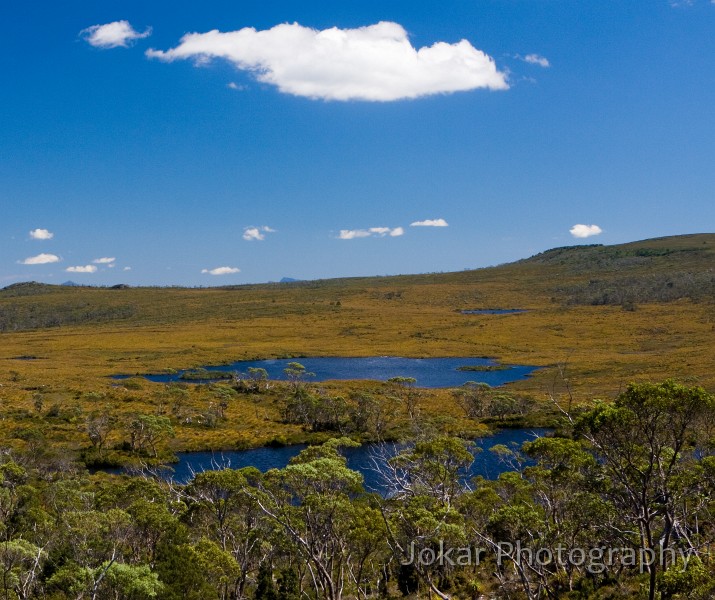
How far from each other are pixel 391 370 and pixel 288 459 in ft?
210

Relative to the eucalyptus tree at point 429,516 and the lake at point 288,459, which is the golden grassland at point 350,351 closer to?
the lake at point 288,459

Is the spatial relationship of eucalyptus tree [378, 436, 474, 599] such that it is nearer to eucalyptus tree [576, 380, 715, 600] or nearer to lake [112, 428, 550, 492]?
eucalyptus tree [576, 380, 715, 600]

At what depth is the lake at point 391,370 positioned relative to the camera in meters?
116

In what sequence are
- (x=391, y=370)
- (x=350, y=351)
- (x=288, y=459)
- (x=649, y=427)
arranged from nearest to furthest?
(x=649, y=427), (x=288, y=459), (x=391, y=370), (x=350, y=351)

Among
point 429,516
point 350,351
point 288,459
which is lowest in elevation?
point 288,459

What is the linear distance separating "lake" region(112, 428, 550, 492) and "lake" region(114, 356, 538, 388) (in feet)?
127

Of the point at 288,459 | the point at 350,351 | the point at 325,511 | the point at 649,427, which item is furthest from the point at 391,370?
the point at 649,427

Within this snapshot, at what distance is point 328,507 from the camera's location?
21.7 m

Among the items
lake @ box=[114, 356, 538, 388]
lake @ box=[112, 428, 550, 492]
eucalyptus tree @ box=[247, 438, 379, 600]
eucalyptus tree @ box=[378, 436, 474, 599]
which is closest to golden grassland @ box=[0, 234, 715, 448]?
lake @ box=[112, 428, 550, 492]

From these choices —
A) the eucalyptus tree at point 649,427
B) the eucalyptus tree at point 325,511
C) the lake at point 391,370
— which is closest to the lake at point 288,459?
the eucalyptus tree at point 325,511

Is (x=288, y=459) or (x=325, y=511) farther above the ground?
(x=325, y=511)

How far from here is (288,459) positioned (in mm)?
65562

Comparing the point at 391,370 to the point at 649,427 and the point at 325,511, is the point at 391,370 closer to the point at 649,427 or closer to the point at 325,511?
the point at 325,511

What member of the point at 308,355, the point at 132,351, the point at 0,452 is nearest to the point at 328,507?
the point at 0,452
